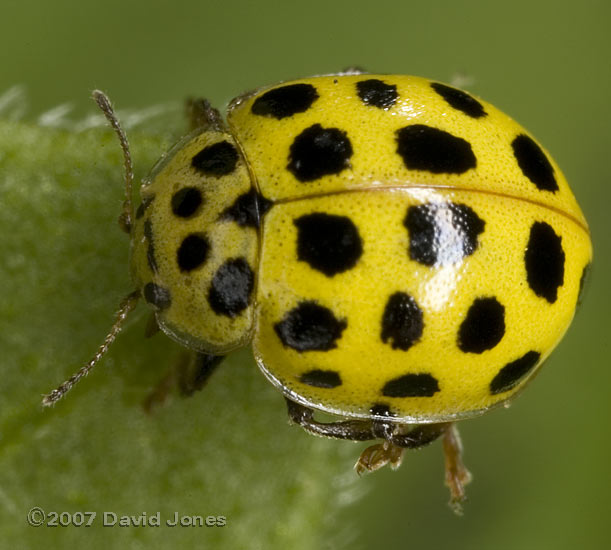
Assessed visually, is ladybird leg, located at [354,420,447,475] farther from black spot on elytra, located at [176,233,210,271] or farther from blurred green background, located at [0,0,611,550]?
black spot on elytra, located at [176,233,210,271]

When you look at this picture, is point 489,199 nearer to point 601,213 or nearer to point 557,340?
point 557,340

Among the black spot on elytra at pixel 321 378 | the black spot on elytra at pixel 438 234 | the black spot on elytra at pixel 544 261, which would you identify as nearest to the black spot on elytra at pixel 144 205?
the black spot on elytra at pixel 321 378

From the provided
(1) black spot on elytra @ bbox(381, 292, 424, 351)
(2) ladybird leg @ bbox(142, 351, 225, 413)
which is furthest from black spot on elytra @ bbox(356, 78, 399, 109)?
(2) ladybird leg @ bbox(142, 351, 225, 413)

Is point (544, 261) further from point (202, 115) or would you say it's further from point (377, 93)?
point (202, 115)

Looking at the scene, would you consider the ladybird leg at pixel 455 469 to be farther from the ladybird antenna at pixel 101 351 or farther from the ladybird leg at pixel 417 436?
the ladybird antenna at pixel 101 351

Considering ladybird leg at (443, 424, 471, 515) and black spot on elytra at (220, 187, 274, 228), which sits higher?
black spot on elytra at (220, 187, 274, 228)

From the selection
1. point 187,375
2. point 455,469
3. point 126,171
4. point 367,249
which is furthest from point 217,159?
point 455,469

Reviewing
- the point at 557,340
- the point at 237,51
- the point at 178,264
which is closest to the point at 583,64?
the point at 237,51
